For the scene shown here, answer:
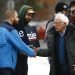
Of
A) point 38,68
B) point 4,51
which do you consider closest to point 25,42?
point 4,51

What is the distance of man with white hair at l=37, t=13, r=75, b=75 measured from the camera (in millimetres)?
7566

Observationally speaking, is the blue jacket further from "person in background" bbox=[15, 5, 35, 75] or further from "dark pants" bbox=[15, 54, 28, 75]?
"dark pants" bbox=[15, 54, 28, 75]

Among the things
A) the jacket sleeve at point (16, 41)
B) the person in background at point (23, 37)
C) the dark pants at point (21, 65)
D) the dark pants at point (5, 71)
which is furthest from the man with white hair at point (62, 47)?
the dark pants at point (21, 65)

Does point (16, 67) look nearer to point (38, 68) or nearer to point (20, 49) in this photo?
point (20, 49)

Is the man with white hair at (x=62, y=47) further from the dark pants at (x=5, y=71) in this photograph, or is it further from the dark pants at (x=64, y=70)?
the dark pants at (x=5, y=71)

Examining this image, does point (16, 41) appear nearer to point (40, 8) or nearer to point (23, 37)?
point (23, 37)

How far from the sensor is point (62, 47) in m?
7.69

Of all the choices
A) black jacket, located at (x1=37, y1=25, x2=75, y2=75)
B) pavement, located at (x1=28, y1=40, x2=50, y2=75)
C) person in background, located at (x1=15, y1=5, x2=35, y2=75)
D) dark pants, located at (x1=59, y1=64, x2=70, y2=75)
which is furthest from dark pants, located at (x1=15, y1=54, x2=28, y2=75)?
pavement, located at (x1=28, y1=40, x2=50, y2=75)

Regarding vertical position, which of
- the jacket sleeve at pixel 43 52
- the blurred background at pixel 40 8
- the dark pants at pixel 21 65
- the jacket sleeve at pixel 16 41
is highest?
the blurred background at pixel 40 8

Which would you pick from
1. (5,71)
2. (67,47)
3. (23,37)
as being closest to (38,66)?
(23,37)

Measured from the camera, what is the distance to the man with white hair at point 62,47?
7.57 metres

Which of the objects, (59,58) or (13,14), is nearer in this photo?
(59,58)

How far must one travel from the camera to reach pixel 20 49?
8016 millimetres

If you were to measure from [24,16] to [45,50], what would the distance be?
1.43 meters
